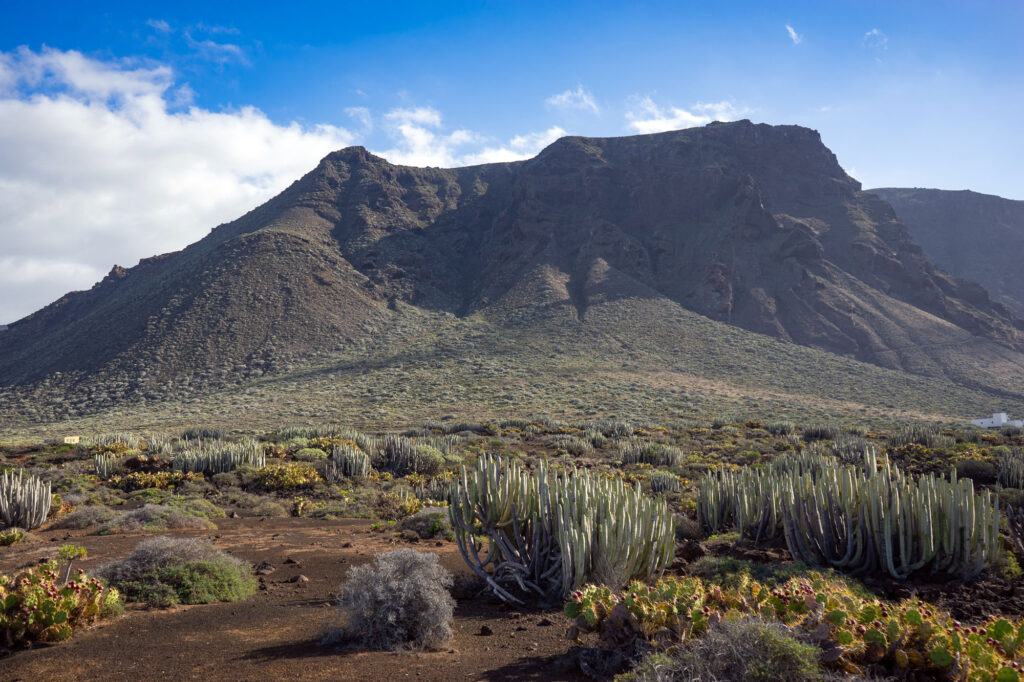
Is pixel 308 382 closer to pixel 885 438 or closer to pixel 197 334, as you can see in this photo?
pixel 197 334

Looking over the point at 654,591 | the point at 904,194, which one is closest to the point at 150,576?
the point at 654,591

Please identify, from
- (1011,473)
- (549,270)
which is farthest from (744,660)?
(549,270)

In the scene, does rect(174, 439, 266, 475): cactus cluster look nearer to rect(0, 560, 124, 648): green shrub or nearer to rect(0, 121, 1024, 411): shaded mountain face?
rect(0, 560, 124, 648): green shrub

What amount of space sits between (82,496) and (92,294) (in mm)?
68601

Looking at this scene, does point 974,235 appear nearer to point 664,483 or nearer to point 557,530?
point 664,483

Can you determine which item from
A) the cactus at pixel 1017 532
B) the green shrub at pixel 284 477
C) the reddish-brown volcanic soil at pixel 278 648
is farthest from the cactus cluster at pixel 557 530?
the green shrub at pixel 284 477

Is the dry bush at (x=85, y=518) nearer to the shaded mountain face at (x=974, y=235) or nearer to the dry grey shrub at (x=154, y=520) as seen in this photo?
the dry grey shrub at (x=154, y=520)

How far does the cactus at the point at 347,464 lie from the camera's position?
1578 centimetres

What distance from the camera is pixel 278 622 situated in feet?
19.5

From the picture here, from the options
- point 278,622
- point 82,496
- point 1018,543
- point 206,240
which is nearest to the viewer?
point 278,622

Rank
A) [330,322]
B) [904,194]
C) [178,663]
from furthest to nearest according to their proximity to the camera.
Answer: [904,194] → [330,322] → [178,663]

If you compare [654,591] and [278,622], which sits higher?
[654,591]

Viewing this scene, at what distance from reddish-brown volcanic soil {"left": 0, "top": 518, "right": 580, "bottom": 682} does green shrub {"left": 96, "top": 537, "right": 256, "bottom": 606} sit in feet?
0.62

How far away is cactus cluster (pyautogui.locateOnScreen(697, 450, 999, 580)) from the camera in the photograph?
262 inches
